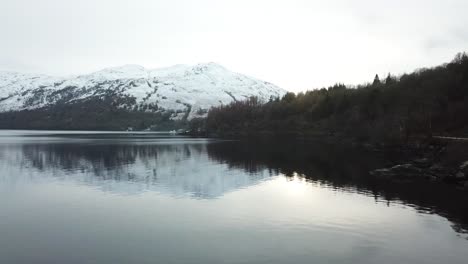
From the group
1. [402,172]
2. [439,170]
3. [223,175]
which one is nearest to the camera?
[439,170]

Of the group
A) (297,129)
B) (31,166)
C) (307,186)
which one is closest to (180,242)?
(307,186)

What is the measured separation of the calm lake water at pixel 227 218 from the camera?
23797 millimetres

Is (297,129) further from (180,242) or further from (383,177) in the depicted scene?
(180,242)

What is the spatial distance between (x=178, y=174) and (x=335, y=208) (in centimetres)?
2802

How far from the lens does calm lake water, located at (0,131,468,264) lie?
23797 millimetres

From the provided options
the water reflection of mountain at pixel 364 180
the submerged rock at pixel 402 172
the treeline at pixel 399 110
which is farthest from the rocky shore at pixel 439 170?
the treeline at pixel 399 110

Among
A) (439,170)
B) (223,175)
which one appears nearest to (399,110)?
(439,170)

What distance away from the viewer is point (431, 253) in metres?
24.2

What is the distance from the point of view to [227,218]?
32438 millimetres

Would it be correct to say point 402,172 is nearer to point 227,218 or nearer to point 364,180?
point 364,180

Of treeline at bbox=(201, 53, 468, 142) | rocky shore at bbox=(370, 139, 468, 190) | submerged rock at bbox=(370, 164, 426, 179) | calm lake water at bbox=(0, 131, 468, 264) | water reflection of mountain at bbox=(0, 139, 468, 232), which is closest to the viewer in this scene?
calm lake water at bbox=(0, 131, 468, 264)

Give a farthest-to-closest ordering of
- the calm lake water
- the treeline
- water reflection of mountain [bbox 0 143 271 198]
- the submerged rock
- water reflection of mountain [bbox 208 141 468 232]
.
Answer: the treeline, the submerged rock, water reflection of mountain [bbox 0 143 271 198], water reflection of mountain [bbox 208 141 468 232], the calm lake water

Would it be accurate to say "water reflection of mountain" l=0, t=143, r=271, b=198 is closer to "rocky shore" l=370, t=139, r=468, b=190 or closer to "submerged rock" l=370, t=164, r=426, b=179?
"submerged rock" l=370, t=164, r=426, b=179

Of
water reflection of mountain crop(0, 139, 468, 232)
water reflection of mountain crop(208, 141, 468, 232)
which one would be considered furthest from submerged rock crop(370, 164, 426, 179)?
water reflection of mountain crop(0, 139, 468, 232)
